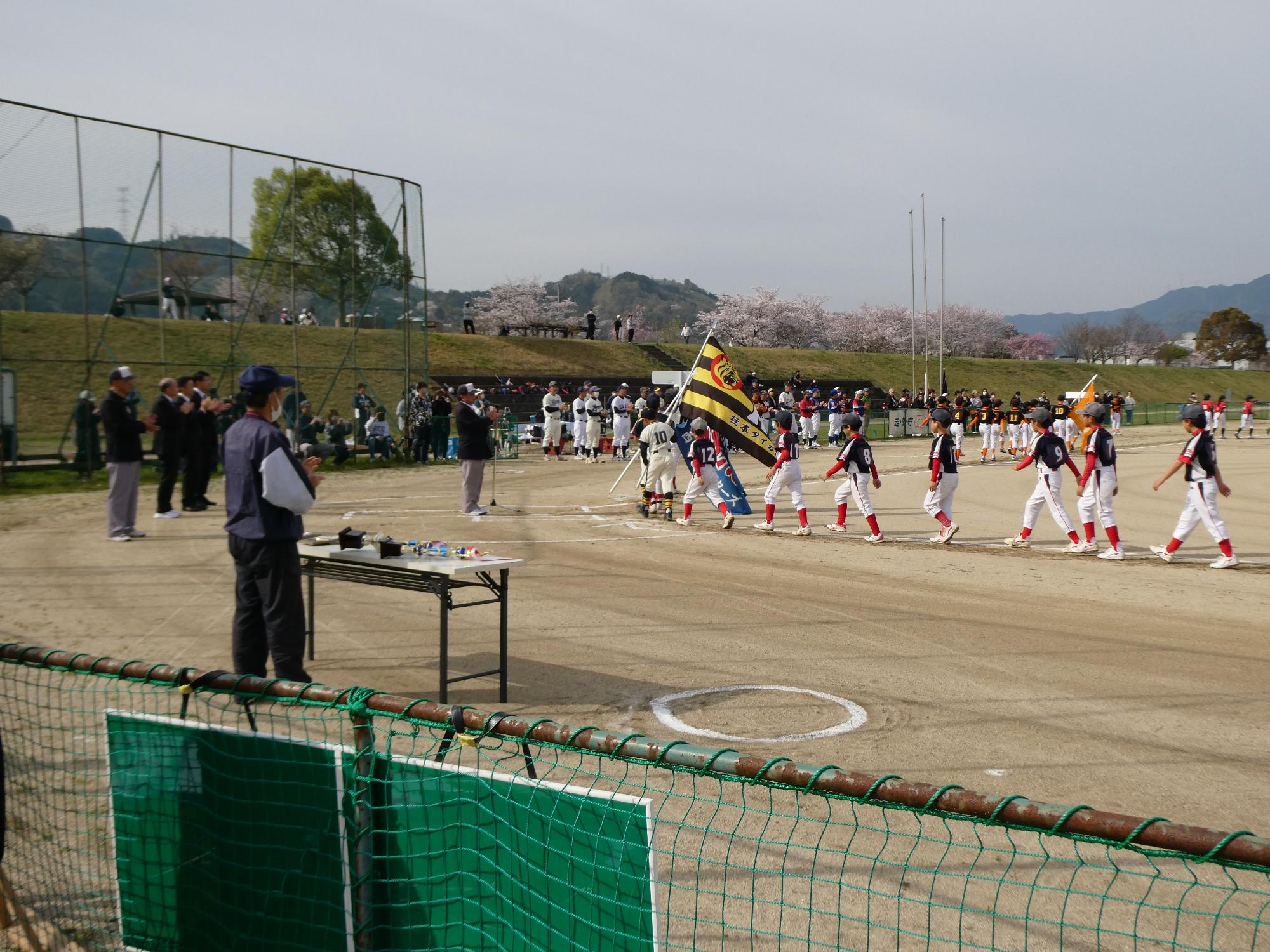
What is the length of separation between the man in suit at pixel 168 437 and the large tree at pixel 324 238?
36.6ft

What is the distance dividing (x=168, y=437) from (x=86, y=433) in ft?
25.7

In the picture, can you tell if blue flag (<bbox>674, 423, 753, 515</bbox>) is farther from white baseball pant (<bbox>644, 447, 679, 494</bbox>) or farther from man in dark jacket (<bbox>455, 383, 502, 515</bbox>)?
man in dark jacket (<bbox>455, 383, 502, 515</bbox>)

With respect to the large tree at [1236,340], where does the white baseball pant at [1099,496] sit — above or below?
below

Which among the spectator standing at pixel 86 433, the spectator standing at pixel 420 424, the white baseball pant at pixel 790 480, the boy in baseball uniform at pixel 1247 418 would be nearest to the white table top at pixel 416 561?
the white baseball pant at pixel 790 480

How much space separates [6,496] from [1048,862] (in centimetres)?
2076

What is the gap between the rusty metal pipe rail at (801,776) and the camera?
237 centimetres

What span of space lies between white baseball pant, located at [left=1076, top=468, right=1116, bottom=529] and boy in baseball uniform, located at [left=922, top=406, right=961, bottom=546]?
1.80 m

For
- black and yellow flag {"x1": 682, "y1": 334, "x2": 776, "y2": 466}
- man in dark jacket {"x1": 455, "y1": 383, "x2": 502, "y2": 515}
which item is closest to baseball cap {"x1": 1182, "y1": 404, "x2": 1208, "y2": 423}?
black and yellow flag {"x1": 682, "y1": 334, "x2": 776, "y2": 466}

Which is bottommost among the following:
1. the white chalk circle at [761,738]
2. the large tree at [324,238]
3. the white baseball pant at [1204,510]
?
the white chalk circle at [761,738]

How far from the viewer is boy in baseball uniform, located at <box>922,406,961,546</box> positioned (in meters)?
15.6

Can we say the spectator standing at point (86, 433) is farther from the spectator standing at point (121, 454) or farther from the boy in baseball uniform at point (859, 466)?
the boy in baseball uniform at point (859, 466)

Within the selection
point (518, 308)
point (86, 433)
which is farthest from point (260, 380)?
point (518, 308)

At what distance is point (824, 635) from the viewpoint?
971 cm

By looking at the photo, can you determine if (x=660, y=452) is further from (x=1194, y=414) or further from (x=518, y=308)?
(x=518, y=308)
